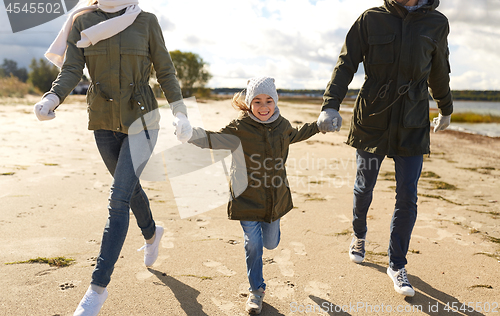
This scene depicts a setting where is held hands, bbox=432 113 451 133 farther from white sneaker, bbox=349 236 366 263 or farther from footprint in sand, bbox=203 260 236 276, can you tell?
footprint in sand, bbox=203 260 236 276

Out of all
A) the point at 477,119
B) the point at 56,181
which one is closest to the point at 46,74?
the point at 56,181

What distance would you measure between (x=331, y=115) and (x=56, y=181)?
427cm

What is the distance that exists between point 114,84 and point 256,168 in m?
1.09

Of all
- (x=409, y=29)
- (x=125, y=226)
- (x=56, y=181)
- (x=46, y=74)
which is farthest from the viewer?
(x=46, y=74)

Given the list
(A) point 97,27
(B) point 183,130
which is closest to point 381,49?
(B) point 183,130

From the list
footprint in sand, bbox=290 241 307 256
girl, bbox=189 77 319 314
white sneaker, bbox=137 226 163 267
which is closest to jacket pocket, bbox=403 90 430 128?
girl, bbox=189 77 319 314

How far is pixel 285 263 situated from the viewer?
3.13 metres

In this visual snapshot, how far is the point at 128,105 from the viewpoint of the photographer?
2424 millimetres

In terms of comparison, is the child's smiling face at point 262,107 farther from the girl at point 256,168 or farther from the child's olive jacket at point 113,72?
the child's olive jacket at point 113,72

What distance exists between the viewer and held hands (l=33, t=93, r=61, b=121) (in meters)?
2.22

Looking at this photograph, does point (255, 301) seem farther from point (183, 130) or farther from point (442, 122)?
point (442, 122)

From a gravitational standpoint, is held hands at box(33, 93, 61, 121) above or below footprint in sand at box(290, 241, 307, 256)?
above

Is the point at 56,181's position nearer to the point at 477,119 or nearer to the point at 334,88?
the point at 334,88

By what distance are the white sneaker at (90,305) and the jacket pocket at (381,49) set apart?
250 centimetres
